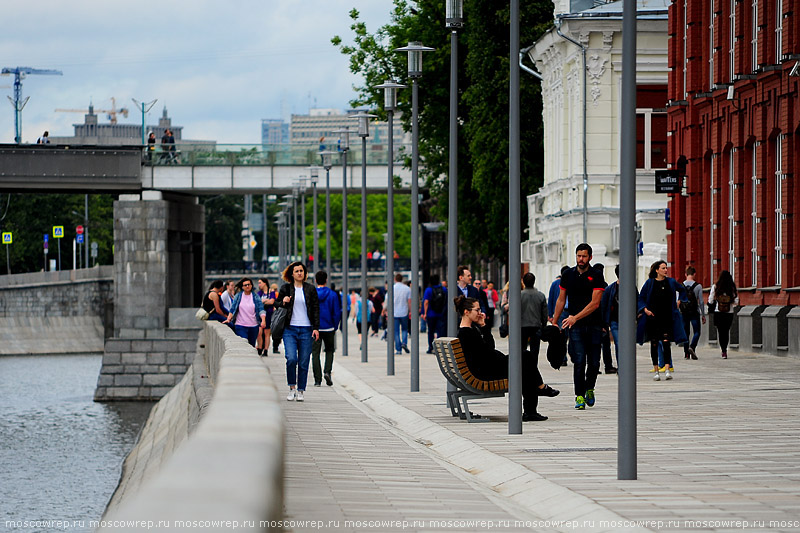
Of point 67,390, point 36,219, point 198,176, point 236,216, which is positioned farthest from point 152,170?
point 236,216

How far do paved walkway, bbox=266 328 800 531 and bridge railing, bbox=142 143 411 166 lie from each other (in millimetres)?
52419

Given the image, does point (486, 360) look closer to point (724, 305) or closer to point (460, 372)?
point (460, 372)

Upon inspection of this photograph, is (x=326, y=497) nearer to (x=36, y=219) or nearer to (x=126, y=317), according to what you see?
(x=126, y=317)

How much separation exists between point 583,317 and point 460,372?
5.82 feet

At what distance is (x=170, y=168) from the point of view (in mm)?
74250

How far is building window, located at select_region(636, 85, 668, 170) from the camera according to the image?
151 ft

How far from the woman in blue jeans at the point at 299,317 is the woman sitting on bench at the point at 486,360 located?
A: 4569 mm

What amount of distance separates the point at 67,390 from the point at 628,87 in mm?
46739

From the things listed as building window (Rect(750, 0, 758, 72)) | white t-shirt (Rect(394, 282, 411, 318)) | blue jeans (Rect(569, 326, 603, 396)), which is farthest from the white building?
blue jeans (Rect(569, 326, 603, 396))

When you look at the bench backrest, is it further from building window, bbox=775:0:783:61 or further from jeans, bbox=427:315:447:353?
jeans, bbox=427:315:447:353

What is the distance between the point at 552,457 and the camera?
43.2 ft

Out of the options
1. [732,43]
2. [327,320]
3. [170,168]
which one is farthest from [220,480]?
[170,168]

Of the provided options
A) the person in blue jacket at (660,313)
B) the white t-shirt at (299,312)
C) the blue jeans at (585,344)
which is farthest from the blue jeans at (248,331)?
the blue jeans at (585,344)

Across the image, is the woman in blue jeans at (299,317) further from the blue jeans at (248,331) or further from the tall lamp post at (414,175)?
the blue jeans at (248,331)
